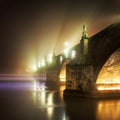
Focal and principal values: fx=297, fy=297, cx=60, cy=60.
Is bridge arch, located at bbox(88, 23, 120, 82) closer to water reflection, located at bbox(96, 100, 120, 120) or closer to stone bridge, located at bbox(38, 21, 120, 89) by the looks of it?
stone bridge, located at bbox(38, 21, 120, 89)

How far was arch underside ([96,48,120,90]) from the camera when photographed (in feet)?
73.4

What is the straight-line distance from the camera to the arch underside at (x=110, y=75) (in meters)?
22.4

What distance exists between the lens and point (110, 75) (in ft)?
75.3

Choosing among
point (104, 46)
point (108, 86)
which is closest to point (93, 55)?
point (104, 46)

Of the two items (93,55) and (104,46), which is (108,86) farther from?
(104,46)

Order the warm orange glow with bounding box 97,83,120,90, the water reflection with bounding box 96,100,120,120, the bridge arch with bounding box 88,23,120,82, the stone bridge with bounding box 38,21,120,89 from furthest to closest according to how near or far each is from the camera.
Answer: the warm orange glow with bounding box 97,83,120,90
the stone bridge with bounding box 38,21,120,89
the bridge arch with bounding box 88,23,120,82
the water reflection with bounding box 96,100,120,120

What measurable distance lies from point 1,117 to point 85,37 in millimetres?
12265

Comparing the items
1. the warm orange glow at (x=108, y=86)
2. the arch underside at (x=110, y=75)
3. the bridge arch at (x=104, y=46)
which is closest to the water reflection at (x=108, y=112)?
the warm orange glow at (x=108, y=86)

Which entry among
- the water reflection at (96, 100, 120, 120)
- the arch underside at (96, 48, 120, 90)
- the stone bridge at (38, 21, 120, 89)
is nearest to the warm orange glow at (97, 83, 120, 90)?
the arch underside at (96, 48, 120, 90)

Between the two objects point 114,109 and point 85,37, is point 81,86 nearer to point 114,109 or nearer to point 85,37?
point 85,37

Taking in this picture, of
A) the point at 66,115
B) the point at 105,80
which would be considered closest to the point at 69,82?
the point at 105,80

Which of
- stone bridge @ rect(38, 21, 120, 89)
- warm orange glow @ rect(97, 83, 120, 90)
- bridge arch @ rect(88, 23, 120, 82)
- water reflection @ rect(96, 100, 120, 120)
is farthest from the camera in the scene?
warm orange glow @ rect(97, 83, 120, 90)

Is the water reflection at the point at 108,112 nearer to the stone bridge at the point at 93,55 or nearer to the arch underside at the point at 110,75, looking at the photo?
the arch underside at the point at 110,75

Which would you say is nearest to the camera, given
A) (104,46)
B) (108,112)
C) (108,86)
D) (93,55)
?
(108,112)
